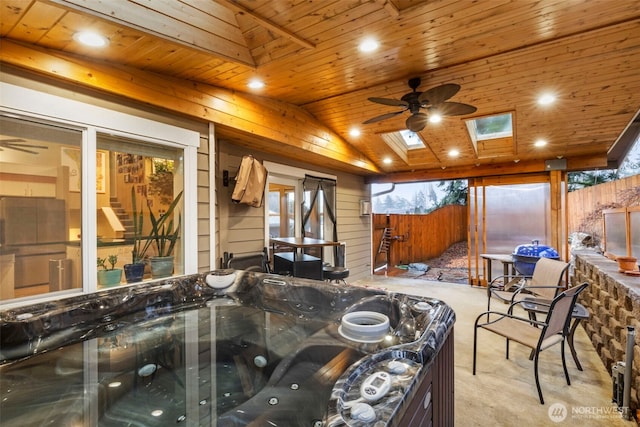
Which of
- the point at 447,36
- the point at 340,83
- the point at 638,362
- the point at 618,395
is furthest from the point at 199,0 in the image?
the point at 618,395

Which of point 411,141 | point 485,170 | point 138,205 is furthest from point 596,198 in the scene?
point 138,205

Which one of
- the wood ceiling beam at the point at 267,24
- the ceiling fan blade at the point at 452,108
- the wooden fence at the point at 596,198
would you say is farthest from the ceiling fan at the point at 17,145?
the wooden fence at the point at 596,198

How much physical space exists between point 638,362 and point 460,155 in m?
3.74

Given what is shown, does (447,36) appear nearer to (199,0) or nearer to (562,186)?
(199,0)

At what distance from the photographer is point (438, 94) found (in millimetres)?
2531

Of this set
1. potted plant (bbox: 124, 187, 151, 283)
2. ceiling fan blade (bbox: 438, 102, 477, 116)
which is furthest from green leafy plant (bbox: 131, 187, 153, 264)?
ceiling fan blade (bbox: 438, 102, 477, 116)

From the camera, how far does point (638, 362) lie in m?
1.85

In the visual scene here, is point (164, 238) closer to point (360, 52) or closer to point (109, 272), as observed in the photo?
point (109, 272)

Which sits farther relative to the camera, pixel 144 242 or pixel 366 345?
pixel 144 242

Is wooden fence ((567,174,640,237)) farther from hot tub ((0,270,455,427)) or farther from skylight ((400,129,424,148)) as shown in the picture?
hot tub ((0,270,455,427))

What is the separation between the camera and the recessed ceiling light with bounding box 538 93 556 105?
10.7 feet

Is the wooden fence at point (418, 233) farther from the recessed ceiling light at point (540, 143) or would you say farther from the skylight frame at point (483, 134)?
the recessed ceiling light at point (540, 143)

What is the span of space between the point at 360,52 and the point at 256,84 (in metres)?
1.09

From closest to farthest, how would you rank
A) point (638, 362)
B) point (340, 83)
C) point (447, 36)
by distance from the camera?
point (638, 362), point (447, 36), point (340, 83)
